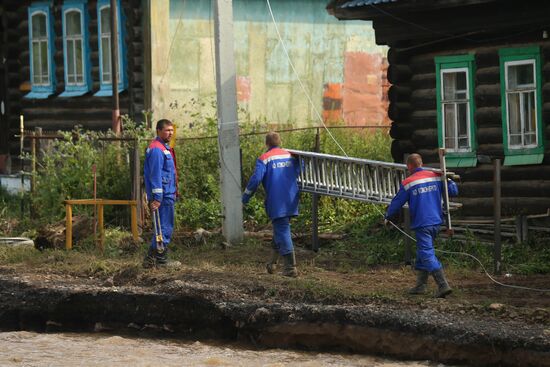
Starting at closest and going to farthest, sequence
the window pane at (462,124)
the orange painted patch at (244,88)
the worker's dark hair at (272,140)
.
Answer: the worker's dark hair at (272,140), the window pane at (462,124), the orange painted patch at (244,88)

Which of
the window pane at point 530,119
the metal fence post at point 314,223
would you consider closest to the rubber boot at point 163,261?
the metal fence post at point 314,223

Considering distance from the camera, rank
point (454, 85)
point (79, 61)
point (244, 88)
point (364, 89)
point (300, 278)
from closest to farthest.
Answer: point (300, 278)
point (454, 85)
point (244, 88)
point (79, 61)
point (364, 89)

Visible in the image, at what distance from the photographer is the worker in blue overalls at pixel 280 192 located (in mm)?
13445

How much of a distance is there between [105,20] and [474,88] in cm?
965

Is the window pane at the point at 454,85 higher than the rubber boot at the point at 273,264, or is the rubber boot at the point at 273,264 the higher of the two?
the window pane at the point at 454,85

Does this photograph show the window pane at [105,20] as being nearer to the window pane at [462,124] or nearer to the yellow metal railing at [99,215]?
the yellow metal railing at [99,215]

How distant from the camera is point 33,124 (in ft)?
82.8

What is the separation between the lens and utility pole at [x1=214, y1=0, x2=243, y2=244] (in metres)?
16.0

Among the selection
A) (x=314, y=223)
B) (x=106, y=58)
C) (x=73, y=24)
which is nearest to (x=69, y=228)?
(x=314, y=223)

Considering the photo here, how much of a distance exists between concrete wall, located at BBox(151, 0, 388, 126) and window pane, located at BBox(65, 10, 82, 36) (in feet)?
8.12

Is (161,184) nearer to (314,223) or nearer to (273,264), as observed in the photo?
(273,264)

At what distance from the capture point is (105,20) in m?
23.7

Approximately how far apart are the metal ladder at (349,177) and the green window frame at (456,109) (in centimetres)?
196

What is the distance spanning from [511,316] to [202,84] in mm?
13368
